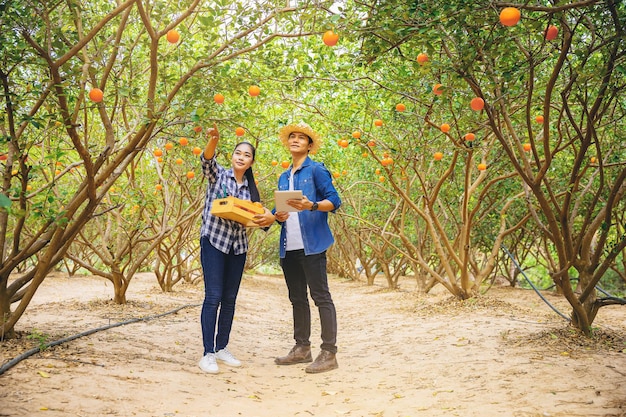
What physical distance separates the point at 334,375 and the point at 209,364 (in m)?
0.99

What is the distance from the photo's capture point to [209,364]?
13.1 ft

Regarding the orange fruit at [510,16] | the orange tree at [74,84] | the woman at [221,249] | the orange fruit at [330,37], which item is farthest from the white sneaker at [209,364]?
the orange fruit at [510,16]

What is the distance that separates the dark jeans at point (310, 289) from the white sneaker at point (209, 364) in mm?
835

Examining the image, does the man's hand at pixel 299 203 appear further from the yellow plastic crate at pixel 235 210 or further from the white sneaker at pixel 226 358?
the white sneaker at pixel 226 358

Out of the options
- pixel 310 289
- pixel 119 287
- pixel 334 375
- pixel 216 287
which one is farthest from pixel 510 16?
pixel 119 287

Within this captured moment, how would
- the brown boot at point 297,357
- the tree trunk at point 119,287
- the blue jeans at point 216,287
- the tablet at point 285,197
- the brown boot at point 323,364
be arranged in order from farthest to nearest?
1. the tree trunk at point 119,287
2. the brown boot at point 297,357
3. the brown boot at point 323,364
4. the blue jeans at point 216,287
5. the tablet at point 285,197

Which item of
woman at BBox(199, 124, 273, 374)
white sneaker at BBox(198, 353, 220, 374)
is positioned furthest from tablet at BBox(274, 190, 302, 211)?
white sneaker at BBox(198, 353, 220, 374)

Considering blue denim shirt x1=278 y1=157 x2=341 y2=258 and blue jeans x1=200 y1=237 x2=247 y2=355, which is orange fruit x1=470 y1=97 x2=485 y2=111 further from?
blue jeans x1=200 y1=237 x2=247 y2=355

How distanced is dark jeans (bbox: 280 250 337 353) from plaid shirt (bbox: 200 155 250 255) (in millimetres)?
443

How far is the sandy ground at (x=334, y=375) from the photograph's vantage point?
2971mm

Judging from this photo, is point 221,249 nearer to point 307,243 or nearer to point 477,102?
point 307,243

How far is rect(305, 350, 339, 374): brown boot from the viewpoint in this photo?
4206mm

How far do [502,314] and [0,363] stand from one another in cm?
584

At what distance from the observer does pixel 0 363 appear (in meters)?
3.43
